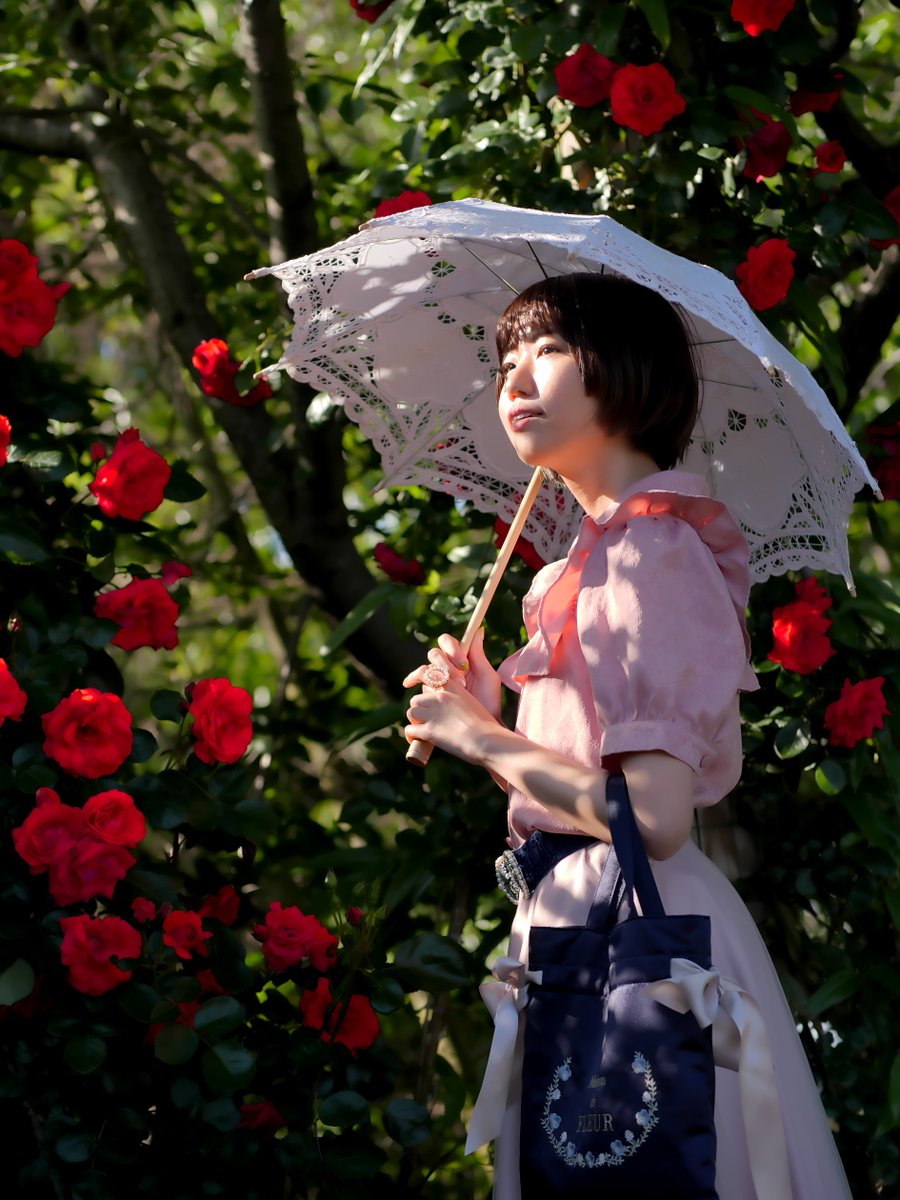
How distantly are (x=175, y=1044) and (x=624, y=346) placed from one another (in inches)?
39.8

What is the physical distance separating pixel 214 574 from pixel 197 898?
4.53 feet

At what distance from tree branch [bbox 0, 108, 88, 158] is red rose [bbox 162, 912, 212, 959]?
6.24ft

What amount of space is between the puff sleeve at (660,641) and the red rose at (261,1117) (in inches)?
29.6

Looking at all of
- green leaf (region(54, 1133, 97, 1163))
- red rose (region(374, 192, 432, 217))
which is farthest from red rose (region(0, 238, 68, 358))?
green leaf (region(54, 1133, 97, 1163))

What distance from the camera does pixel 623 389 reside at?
1653 millimetres

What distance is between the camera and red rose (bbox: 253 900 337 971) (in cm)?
196

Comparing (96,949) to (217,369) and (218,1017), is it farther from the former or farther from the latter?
(217,369)

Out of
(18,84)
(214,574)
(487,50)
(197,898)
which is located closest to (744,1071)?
(197,898)

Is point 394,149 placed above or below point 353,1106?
above

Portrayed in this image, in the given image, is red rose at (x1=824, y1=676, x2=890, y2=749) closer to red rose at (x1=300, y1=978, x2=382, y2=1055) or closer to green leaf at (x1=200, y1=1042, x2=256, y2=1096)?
red rose at (x1=300, y1=978, x2=382, y2=1055)

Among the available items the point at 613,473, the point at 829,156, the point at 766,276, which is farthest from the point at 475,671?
the point at 829,156

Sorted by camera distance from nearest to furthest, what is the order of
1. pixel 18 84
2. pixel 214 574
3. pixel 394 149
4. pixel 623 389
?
pixel 623 389, pixel 394 149, pixel 18 84, pixel 214 574

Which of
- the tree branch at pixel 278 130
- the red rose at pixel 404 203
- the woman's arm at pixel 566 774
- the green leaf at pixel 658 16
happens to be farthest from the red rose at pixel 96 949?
the green leaf at pixel 658 16

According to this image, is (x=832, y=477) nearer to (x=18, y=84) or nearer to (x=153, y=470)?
(x=153, y=470)
